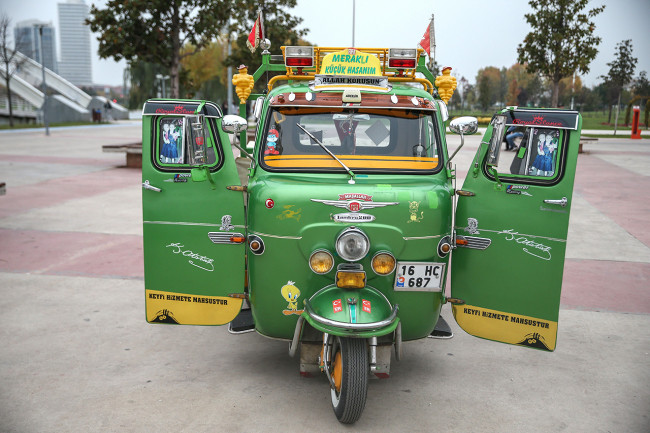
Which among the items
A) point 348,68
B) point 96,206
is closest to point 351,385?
point 348,68

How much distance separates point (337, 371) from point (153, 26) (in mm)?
15177

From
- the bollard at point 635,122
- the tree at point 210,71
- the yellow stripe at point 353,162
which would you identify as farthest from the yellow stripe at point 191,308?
the tree at point 210,71

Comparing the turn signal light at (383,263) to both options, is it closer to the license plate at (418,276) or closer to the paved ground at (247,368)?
the license plate at (418,276)

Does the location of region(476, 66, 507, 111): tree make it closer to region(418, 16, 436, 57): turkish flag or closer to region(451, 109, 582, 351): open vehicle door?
region(418, 16, 436, 57): turkish flag

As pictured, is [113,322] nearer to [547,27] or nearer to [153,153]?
[153,153]

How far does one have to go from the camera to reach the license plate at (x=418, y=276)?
4312 mm

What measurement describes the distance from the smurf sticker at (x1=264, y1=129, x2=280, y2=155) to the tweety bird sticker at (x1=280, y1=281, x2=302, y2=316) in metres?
1.16

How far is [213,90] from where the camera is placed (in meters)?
57.1

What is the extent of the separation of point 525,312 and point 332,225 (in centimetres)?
178

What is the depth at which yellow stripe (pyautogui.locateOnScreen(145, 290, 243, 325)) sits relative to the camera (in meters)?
4.92

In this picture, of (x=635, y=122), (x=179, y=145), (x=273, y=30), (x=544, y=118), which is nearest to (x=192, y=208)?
(x=179, y=145)
